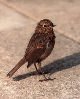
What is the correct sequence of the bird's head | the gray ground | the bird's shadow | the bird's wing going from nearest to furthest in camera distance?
the gray ground
the bird's wing
the bird's head
the bird's shadow

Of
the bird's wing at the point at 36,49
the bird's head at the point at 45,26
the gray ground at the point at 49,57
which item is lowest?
the gray ground at the point at 49,57

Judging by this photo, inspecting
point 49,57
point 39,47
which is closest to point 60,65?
point 49,57

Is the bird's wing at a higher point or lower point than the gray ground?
higher

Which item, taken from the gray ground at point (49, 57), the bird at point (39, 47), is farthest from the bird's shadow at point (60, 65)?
the bird at point (39, 47)

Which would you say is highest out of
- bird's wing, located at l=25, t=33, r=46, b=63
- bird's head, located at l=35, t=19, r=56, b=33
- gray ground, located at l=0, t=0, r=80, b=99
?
bird's head, located at l=35, t=19, r=56, b=33

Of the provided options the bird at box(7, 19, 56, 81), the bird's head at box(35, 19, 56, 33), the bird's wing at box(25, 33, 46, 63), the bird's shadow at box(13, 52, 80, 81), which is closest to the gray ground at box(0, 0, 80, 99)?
the bird's shadow at box(13, 52, 80, 81)

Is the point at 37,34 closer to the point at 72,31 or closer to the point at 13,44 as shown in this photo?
the point at 13,44

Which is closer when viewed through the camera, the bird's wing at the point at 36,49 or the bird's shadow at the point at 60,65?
the bird's wing at the point at 36,49

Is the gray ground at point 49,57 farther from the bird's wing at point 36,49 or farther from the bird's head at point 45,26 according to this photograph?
the bird's head at point 45,26

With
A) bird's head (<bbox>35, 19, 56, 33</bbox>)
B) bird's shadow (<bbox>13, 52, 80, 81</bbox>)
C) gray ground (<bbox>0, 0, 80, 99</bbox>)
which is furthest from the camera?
bird's shadow (<bbox>13, 52, 80, 81</bbox>)

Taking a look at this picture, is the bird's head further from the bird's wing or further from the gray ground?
the gray ground
